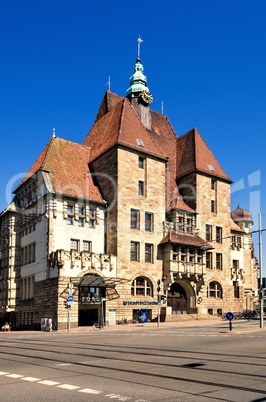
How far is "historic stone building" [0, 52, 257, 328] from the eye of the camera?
41.1 meters

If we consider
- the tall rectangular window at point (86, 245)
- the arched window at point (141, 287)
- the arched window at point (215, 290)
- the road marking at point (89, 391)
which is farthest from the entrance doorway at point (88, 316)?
the road marking at point (89, 391)

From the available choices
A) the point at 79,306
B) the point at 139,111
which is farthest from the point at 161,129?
the point at 79,306

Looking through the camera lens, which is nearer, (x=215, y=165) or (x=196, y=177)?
(x=196, y=177)

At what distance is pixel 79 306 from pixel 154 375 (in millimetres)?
31371

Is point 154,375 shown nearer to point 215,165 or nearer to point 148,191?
point 148,191

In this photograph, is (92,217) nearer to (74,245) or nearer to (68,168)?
(74,245)

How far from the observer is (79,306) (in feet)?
134

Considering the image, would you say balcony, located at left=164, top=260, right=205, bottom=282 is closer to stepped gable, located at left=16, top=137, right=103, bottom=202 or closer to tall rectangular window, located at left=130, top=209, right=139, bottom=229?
tall rectangular window, located at left=130, top=209, right=139, bottom=229

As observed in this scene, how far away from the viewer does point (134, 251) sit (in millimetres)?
44875

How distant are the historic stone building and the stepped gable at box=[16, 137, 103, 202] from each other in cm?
14

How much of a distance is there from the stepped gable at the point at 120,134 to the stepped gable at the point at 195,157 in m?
4.80

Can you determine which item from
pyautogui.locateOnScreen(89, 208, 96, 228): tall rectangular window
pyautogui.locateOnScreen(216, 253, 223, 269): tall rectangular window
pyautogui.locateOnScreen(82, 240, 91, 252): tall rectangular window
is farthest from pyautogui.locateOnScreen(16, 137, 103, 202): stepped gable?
pyautogui.locateOnScreen(216, 253, 223, 269): tall rectangular window

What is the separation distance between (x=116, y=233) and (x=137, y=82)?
2505cm

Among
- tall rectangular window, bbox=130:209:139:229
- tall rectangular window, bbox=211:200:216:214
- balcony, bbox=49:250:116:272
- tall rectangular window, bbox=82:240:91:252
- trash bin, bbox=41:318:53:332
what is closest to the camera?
trash bin, bbox=41:318:53:332
